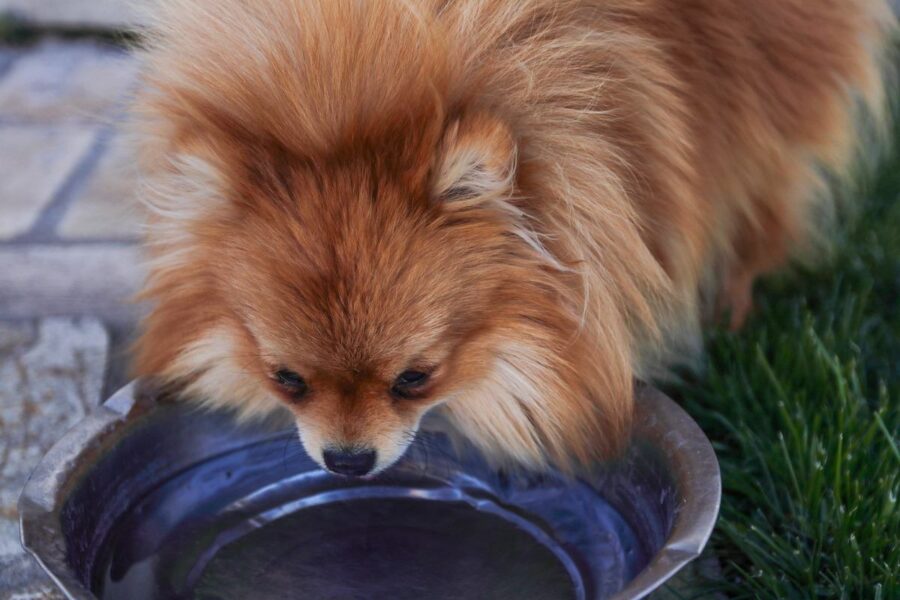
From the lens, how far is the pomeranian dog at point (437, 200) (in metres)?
1.75

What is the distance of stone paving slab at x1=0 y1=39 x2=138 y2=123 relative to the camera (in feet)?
13.6

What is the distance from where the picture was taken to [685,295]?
2207mm

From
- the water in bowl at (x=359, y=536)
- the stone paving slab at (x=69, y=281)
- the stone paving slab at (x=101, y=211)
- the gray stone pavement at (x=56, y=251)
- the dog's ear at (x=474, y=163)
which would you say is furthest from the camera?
the stone paving slab at (x=101, y=211)

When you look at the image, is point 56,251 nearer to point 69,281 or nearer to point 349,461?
point 69,281

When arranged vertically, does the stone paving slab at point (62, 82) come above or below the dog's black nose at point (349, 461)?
below

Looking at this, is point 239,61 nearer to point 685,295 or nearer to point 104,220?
point 685,295

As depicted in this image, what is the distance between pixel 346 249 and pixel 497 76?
39 centimetres

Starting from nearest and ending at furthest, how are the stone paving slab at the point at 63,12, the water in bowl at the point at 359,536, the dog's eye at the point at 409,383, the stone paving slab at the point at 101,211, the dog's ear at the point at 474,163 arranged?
the dog's ear at the point at 474,163, the dog's eye at the point at 409,383, the water in bowl at the point at 359,536, the stone paving slab at the point at 101,211, the stone paving slab at the point at 63,12

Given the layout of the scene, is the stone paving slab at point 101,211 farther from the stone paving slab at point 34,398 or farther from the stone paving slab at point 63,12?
the stone paving slab at point 63,12

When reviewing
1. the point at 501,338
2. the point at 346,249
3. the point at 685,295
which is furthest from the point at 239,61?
the point at 685,295

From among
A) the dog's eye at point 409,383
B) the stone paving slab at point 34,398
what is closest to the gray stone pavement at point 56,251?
the stone paving slab at point 34,398

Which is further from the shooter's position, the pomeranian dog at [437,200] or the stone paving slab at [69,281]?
the stone paving slab at [69,281]

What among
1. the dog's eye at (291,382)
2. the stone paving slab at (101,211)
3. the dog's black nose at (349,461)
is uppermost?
the dog's eye at (291,382)

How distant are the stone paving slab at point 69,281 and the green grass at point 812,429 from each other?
1666 mm
